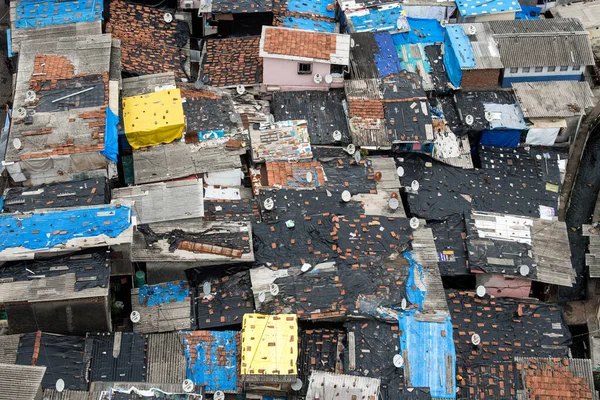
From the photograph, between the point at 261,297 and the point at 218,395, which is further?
the point at 261,297

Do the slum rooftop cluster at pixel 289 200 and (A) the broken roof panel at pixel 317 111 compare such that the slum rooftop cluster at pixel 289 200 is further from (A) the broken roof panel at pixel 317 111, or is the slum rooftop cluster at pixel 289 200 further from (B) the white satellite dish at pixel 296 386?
(A) the broken roof panel at pixel 317 111

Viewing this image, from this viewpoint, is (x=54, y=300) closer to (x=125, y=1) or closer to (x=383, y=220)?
(x=383, y=220)

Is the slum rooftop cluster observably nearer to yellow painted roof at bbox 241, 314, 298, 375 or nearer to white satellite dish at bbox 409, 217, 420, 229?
yellow painted roof at bbox 241, 314, 298, 375

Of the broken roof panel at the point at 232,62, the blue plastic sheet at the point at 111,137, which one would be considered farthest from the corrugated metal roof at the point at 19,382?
the broken roof panel at the point at 232,62

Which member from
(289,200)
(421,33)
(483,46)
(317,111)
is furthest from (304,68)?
(483,46)

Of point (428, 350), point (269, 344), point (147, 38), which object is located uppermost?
point (147, 38)

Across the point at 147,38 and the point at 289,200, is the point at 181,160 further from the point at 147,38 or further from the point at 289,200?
the point at 147,38

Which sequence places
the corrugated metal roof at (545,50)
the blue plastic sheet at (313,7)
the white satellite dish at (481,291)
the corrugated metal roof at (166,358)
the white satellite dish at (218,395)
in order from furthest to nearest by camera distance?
the blue plastic sheet at (313,7), the corrugated metal roof at (545,50), the white satellite dish at (481,291), the corrugated metal roof at (166,358), the white satellite dish at (218,395)
